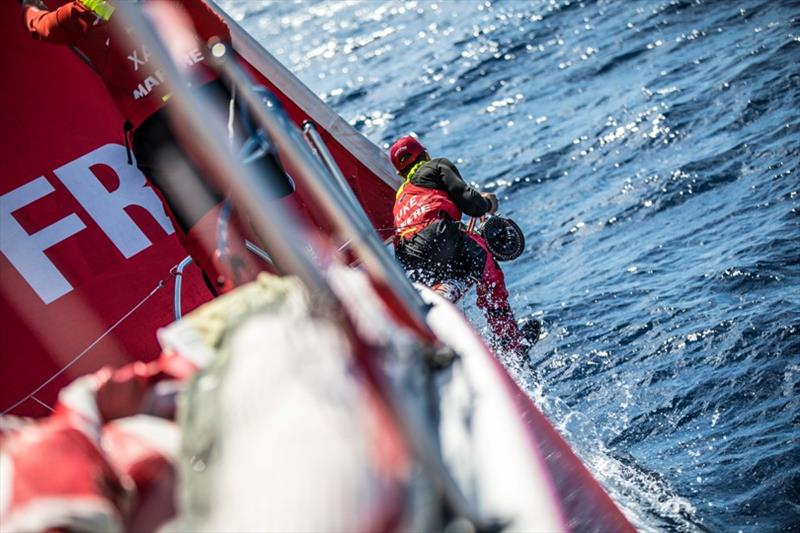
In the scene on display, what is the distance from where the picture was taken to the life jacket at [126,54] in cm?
383

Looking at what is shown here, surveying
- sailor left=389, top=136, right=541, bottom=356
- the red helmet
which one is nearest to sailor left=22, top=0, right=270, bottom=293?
sailor left=389, top=136, right=541, bottom=356

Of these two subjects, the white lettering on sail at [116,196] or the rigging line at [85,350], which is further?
the white lettering on sail at [116,196]

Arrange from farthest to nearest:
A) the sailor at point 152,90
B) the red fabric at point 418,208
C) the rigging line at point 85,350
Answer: the red fabric at point 418,208, the rigging line at point 85,350, the sailor at point 152,90

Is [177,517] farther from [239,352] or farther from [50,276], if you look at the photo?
[50,276]

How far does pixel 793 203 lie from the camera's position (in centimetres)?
568

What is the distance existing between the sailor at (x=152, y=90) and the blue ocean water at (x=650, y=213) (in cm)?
174

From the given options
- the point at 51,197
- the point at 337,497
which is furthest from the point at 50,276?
the point at 337,497

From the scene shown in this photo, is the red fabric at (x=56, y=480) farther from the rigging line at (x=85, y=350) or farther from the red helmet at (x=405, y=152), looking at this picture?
the red helmet at (x=405, y=152)

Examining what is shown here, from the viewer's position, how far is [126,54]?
394cm

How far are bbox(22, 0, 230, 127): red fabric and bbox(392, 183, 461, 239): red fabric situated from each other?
7.03 ft

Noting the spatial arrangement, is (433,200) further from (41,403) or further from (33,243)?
(41,403)

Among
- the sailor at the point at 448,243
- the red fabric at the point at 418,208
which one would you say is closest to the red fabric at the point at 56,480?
the sailor at the point at 448,243

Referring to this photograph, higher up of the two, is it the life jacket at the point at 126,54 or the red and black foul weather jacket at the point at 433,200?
the life jacket at the point at 126,54

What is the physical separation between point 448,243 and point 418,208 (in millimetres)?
280
